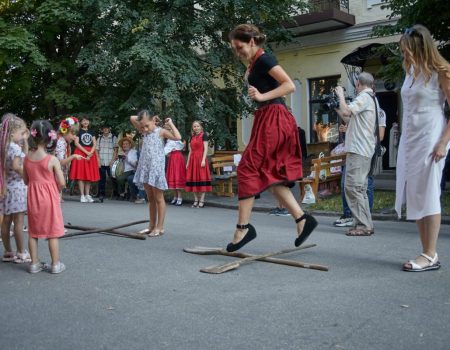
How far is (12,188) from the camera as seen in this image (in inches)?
257

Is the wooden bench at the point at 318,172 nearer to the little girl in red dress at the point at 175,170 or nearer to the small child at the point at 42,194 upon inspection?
the little girl in red dress at the point at 175,170

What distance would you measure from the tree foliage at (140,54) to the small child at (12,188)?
28.1 feet

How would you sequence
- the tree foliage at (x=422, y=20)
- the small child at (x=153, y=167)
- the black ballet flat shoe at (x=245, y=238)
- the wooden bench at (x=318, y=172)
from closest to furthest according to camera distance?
the black ballet flat shoe at (x=245, y=238), the small child at (x=153, y=167), the tree foliage at (x=422, y=20), the wooden bench at (x=318, y=172)

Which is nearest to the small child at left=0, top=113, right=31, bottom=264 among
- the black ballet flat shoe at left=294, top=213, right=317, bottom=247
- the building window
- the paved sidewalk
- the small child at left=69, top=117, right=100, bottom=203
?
the black ballet flat shoe at left=294, top=213, right=317, bottom=247

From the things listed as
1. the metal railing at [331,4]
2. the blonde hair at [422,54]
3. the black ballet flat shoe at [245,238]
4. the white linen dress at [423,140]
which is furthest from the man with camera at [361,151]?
the metal railing at [331,4]

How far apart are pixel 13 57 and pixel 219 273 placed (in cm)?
1406

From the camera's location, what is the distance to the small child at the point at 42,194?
5.75 meters

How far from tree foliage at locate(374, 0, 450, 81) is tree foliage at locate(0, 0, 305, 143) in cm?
476

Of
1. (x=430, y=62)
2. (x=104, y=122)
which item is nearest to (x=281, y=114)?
(x=430, y=62)

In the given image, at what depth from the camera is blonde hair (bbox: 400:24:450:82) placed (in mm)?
5129

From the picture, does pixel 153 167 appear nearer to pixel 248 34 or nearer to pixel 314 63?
pixel 248 34

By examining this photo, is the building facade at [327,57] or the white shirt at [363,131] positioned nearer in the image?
the white shirt at [363,131]

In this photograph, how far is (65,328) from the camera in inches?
153

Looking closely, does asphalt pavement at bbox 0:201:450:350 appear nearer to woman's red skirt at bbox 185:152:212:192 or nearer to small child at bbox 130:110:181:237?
small child at bbox 130:110:181:237
